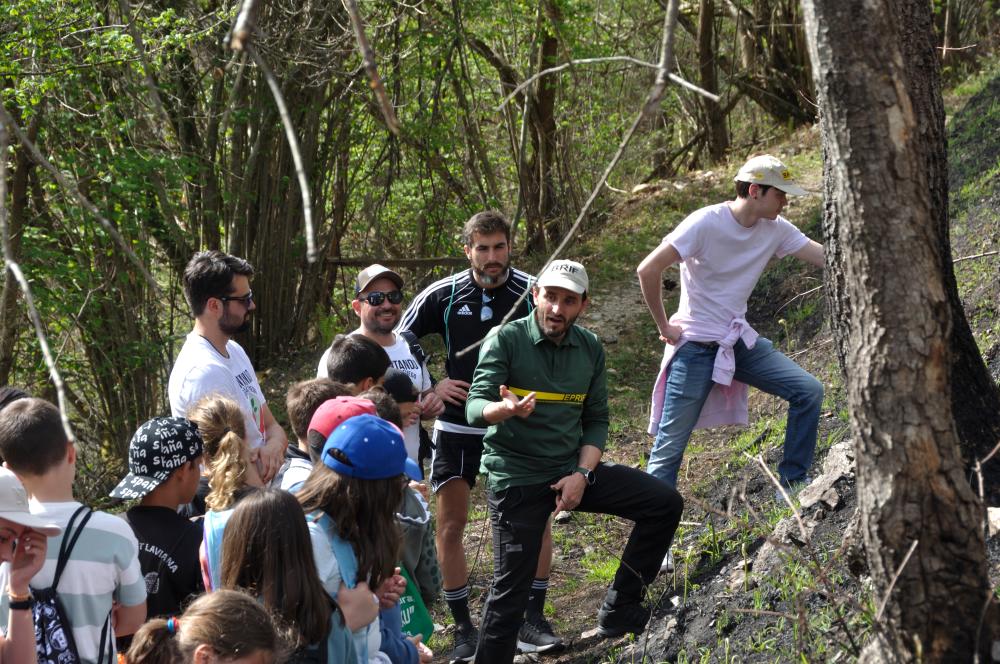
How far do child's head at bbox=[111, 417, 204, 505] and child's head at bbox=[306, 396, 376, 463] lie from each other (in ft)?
1.21

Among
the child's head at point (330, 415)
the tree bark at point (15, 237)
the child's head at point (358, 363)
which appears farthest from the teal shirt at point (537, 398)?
the tree bark at point (15, 237)

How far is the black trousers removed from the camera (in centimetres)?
400

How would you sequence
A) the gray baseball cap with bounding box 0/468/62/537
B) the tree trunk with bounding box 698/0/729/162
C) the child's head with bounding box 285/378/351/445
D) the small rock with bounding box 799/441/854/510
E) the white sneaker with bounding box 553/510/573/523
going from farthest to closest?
the tree trunk with bounding box 698/0/729/162 < the white sneaker with bounding box 553/510/573/523 < the small rock with bounding box 799/441/854/510 < the child's head with bounding box 285/378/351/445 < the gray baseball cap with bounding box 0/468/62/537

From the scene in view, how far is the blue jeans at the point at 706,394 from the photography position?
464 centimetres

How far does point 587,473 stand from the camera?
4.05 metres

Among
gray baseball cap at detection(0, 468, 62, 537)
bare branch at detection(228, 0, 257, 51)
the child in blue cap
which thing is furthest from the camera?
the child in blue cap

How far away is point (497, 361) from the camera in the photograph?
403 cm

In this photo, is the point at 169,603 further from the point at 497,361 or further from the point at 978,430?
the point at 978,430

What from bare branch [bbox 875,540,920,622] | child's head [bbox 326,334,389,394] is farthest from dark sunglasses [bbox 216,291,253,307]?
bare branch [bbox 875,540,920,622]

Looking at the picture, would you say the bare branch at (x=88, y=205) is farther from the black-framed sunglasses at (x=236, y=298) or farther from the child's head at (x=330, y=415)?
the black-framed sunglasses at (x=236, y=298)

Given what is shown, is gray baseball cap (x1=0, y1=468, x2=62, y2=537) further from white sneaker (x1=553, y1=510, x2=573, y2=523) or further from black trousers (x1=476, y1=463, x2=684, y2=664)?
white sneaker (x1=553, y1=510, x2=573, y2=523)

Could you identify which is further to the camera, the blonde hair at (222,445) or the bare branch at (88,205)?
the blonde hair at (222,445)

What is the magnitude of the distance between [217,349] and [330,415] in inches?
47.5

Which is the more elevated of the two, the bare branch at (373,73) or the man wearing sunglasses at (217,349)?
the bare branch at (373,73)
